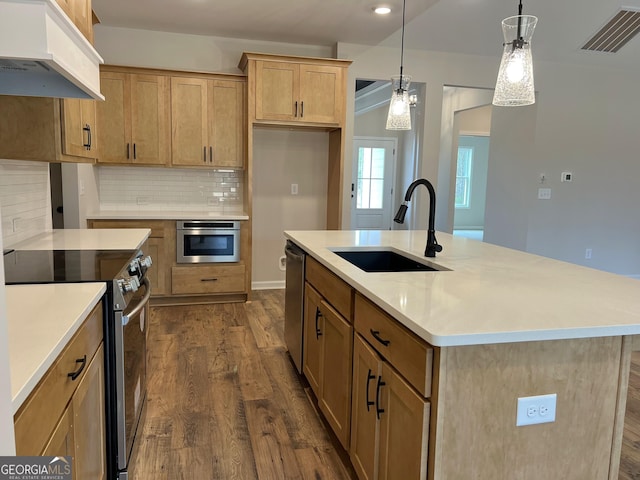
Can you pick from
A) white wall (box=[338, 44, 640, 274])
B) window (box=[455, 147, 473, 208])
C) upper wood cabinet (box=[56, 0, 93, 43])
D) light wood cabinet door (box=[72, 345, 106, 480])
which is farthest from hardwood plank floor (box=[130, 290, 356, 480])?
window (box=[455, 147, 473, 208])

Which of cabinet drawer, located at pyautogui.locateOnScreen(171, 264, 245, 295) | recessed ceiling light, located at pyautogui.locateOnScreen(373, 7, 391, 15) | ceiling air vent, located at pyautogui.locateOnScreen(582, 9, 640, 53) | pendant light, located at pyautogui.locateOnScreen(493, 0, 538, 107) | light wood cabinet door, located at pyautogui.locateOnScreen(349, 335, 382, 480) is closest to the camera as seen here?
light wood cabinet door, located at pyautogui.locateOnScreen(349, 335, 382, 480)

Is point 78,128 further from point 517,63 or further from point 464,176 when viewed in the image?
point 464,176

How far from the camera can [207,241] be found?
15.1ft

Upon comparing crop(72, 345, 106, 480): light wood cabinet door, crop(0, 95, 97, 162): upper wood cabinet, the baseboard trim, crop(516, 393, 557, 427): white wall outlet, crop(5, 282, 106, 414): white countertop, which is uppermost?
crop(0, 95, 97, 162): upper wood cabinet

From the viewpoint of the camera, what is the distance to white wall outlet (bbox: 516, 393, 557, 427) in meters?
1.38

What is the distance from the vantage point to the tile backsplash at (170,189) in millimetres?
4867

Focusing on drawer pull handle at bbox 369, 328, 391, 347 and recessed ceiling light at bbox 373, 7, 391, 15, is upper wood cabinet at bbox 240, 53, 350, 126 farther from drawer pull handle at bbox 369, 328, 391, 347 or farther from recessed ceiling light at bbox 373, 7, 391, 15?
drawer pull handle at bbox 369, 328, 391, 347

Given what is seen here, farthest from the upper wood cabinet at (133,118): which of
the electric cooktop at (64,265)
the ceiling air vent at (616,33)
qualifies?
the ceiling air vent at (616,33)

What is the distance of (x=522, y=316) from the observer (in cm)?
142

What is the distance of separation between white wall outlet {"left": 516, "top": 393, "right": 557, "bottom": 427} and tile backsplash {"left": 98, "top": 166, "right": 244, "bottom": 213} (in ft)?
13.5

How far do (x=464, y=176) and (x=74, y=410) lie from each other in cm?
1185

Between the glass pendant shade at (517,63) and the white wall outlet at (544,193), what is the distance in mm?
4149

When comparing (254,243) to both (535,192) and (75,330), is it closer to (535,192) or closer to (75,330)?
(535,192)

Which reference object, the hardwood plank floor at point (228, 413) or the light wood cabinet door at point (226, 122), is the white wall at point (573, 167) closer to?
the light wood cabinet door at point (226, 122)
